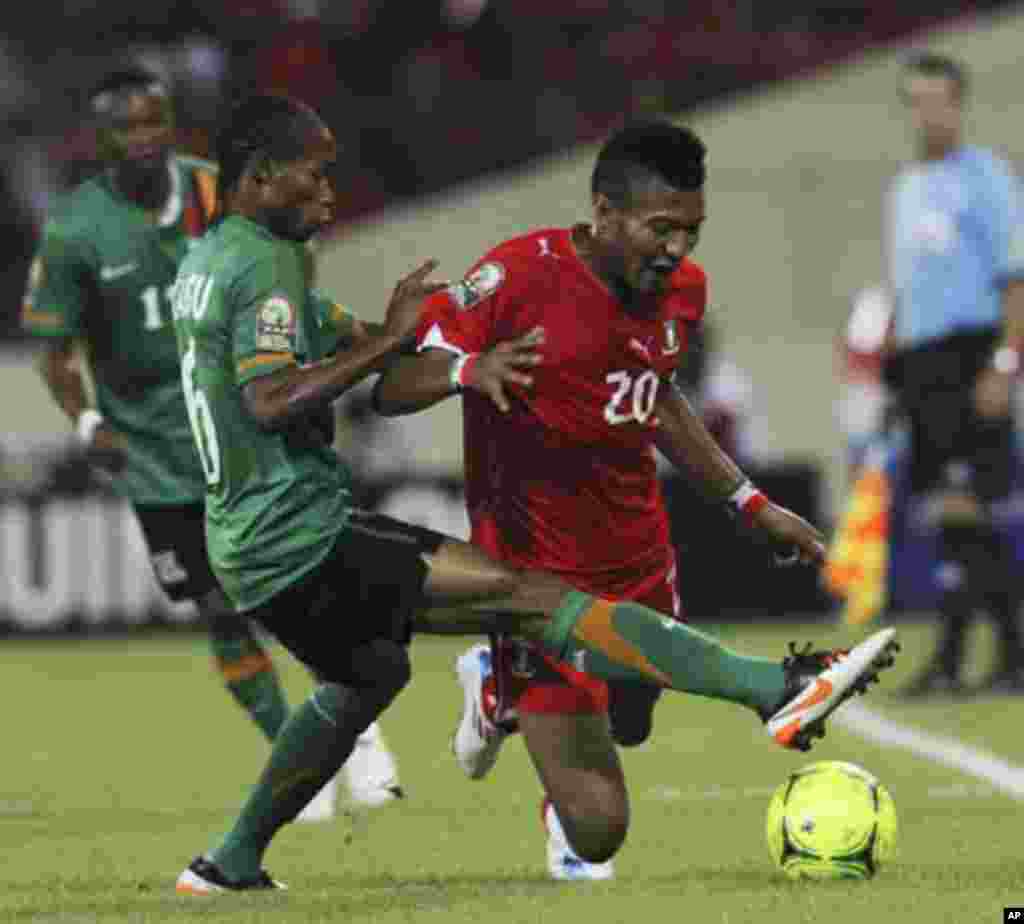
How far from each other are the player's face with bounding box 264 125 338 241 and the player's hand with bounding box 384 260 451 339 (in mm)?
329

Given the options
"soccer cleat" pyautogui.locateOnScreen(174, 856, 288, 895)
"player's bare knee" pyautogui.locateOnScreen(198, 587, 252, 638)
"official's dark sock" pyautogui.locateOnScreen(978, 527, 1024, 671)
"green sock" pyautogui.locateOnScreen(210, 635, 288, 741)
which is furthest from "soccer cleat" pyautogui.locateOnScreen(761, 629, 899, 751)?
"official's dark sock" pyautogui.locateOnScreen(978, 527, 1024, 671)

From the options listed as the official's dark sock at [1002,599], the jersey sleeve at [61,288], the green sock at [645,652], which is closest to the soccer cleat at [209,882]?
the green sock at [645,652]

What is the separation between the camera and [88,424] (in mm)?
8016

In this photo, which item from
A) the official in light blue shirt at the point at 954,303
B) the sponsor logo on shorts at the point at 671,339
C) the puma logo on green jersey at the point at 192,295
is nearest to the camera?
the puma logo on green jersey at the point at 192,295

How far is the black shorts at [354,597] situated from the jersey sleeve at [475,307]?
410 millimetres

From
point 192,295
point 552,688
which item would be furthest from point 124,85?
point 552,688

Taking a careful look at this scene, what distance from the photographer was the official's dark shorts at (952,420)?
10.8 metres

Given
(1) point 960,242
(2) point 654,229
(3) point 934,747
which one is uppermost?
(2) point 654,229

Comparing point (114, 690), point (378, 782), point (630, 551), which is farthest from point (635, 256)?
point (114, 690)

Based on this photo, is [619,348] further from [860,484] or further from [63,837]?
[860,484]

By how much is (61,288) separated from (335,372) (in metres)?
2.69

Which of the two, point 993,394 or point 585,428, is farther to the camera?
point 993,394

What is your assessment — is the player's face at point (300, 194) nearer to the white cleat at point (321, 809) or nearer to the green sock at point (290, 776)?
the green sock at point (290, 776)

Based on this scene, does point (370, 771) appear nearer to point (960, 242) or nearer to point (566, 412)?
point (566, 412)
